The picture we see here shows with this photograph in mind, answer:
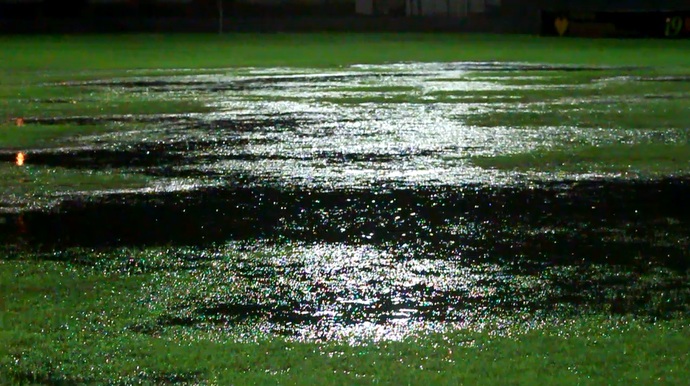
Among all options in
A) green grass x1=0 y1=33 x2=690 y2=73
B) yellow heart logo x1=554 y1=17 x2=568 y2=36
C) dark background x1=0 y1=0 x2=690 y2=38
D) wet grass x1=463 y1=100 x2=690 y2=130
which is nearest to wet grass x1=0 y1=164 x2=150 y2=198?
wet grass x1=463 y1=100 x2=690 y2=130

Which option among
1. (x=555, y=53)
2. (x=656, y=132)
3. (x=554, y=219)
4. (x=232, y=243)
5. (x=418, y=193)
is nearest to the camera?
(x=232, y=243)

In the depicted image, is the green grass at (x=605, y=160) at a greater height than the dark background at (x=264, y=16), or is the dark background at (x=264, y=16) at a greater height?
the green grass at (x=605, y=160)

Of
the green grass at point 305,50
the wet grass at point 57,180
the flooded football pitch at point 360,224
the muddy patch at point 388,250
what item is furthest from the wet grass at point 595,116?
the green grass at point 305,50

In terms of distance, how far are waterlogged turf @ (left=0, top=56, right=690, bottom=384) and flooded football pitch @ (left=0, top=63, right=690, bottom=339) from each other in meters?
0.03

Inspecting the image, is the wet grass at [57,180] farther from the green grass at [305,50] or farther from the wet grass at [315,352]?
the green grass at [305,50]

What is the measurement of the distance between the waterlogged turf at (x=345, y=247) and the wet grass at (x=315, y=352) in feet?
0.05

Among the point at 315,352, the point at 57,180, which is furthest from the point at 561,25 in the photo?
the point at 315,352

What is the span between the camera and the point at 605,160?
11719 millimetres

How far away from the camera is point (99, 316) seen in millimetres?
6176

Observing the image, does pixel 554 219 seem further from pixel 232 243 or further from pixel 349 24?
pixel 349 24

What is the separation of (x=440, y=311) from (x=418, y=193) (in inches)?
140

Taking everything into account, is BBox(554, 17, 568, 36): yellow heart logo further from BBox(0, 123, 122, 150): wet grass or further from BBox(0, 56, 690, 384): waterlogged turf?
BBox(0, 123, 122, 150): wet grass

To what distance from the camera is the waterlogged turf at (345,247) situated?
18.0 feet

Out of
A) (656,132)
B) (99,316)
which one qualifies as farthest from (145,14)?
(99,316)
